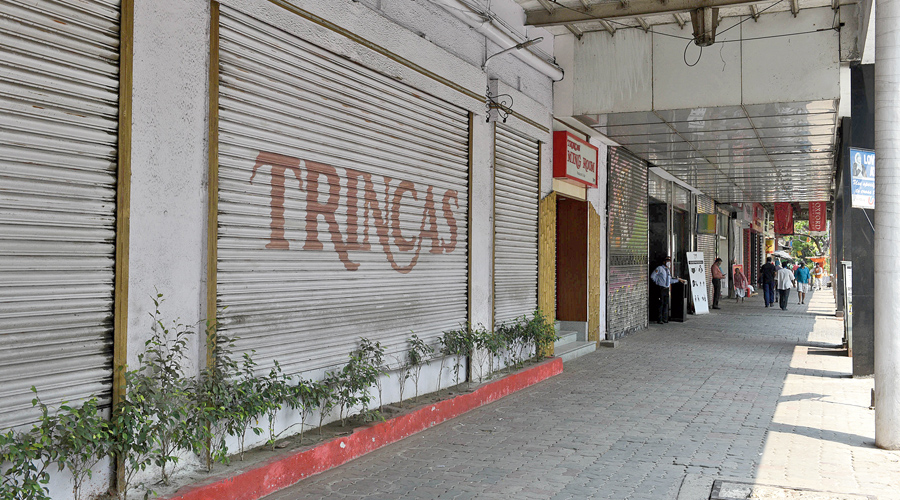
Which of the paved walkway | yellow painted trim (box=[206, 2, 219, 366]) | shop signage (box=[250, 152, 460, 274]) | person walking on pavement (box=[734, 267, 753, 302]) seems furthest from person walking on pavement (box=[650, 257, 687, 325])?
yellow painted trim (box=[206, 2, 219, 366])

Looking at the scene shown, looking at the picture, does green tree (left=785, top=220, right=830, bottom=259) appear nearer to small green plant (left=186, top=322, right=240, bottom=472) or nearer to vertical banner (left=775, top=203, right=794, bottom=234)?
vertical banner (left=775, top=203, right=794, bottom=234)

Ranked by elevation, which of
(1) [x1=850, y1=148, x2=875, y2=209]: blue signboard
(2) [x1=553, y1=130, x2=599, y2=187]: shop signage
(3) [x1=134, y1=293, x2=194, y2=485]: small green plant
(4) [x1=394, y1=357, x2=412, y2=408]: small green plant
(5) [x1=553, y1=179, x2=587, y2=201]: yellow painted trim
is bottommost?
(4) [x1=394, y1=357, x2=412, y2=408]: small green plant

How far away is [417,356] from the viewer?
7.50 meters

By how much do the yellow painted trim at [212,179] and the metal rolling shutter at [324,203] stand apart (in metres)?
0.10

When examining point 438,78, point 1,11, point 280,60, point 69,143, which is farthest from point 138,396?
point 438,78

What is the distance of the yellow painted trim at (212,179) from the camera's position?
5.01 meters

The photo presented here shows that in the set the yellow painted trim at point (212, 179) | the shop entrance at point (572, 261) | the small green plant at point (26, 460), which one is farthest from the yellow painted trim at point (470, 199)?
the small green plant at point (26, 460)

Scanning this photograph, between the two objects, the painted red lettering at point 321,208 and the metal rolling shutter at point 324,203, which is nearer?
the metal rolling shutter at point 324,203

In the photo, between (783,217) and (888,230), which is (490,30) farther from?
(783,217)

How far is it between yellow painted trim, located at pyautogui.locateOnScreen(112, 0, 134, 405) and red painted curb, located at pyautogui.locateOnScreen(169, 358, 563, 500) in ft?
2.83

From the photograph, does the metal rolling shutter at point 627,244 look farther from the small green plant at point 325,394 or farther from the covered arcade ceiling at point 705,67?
the small green plant at point 325,394

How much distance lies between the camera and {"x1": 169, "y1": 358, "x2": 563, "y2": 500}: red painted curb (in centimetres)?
465

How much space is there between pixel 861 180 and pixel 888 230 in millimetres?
1607

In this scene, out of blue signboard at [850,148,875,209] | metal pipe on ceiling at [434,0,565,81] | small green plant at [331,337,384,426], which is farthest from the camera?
metal pipe on ceiling at [434,0,565,81]
